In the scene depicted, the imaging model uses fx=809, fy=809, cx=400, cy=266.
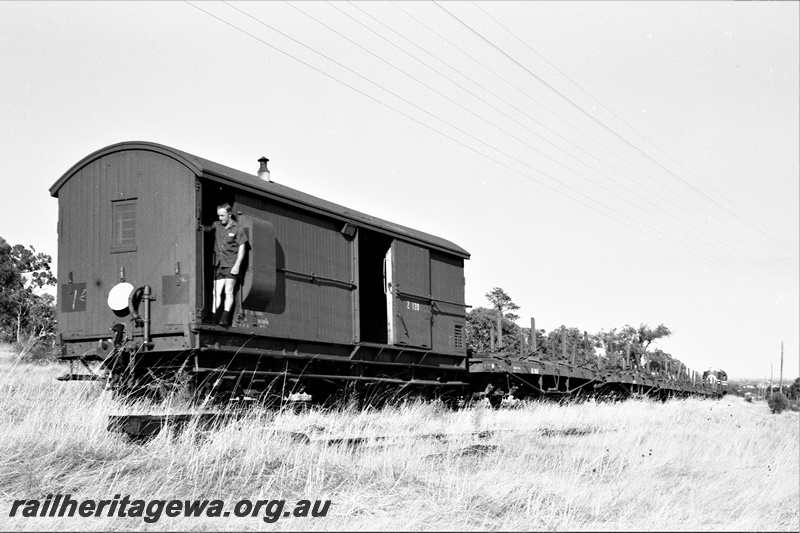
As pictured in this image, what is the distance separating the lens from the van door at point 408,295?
1513 centimetres

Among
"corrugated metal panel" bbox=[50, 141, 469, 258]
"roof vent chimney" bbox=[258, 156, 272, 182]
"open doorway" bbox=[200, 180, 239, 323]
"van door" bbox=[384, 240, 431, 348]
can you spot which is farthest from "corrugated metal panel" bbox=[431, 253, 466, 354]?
"open doorway" bbox=[200, 180, 239, 323]

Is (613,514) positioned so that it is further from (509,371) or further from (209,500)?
Answer: (509,371)

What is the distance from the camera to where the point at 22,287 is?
34.0m

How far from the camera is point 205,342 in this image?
35.7 feet

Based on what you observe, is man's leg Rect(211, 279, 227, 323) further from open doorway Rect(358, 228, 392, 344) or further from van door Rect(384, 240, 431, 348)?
open doorway Rect(358, 228, 392, 344)

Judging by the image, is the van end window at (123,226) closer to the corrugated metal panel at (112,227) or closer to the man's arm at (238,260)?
the corrugated metal panel at (112,227)

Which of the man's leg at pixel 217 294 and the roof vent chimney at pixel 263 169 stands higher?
the roof vent chimney at pixel 263 169

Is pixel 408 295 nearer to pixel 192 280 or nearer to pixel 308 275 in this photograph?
pixel 308 275

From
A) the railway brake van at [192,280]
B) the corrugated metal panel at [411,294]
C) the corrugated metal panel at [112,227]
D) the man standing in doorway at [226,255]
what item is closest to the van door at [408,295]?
the corrugated metal panel at [411,294]

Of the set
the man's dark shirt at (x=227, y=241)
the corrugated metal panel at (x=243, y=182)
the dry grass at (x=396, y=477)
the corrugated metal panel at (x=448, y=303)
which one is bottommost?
the dry grass at (x=396, y=477)

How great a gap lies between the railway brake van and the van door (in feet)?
4.14

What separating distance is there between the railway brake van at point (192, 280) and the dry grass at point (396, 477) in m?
1.35

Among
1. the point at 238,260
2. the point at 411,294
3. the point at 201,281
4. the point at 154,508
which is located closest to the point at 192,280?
the point at 201,281

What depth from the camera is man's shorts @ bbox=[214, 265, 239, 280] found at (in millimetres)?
11342
